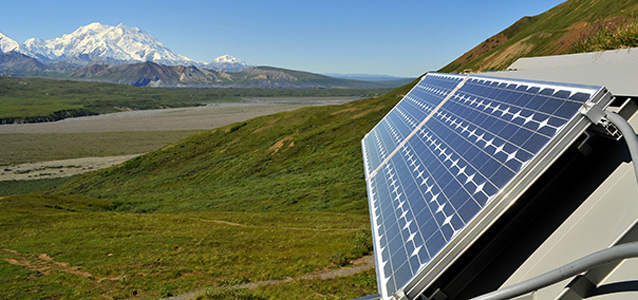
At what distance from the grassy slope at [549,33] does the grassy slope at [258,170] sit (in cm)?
4198

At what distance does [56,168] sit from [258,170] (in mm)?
81445

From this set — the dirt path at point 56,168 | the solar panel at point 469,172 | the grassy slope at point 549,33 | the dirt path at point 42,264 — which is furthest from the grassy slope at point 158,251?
the dirt path at point 56,168

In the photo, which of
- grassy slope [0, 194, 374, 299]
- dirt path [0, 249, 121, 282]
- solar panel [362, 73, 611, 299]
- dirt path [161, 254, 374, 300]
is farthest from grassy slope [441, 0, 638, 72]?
dirt path [0, 249, 121, 282]

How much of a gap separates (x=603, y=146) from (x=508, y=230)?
6.55 ft

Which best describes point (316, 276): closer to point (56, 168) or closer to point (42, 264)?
point (42, 264)

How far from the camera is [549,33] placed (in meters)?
104

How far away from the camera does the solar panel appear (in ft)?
16.9

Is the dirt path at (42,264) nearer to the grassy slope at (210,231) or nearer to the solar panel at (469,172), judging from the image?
the grassy slope at (210,231)

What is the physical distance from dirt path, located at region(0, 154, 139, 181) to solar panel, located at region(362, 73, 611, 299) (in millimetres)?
119233

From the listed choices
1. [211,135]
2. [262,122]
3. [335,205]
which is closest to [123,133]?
[211,135]

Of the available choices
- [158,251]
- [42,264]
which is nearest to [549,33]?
[158,251]

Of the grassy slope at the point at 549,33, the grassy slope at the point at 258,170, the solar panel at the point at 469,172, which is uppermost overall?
the grassy slope at the point at 549,33

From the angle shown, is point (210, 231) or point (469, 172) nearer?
point (469, 172)

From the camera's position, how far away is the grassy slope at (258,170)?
48.7 m
